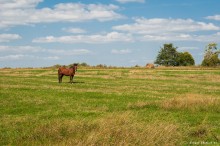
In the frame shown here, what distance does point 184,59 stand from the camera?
12938cm

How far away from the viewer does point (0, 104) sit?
70.2 ft

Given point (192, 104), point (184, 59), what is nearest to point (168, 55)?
point (184, 59)

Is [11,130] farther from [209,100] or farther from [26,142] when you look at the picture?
[209,100]

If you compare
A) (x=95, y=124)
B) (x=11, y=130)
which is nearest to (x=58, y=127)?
(x=95, y=124)

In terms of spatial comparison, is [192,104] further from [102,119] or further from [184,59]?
[184,59]

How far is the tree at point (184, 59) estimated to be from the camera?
424ft

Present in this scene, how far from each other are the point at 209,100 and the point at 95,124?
1068cm

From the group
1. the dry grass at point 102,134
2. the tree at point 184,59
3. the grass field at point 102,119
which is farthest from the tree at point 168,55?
the dry grass at point 102,134

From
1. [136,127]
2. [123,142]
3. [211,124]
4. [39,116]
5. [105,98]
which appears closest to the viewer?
[123,142]

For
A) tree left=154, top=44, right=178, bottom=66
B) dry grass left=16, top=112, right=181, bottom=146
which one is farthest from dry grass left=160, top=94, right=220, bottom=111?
tree left=154, top=44, right=178, bottom=66

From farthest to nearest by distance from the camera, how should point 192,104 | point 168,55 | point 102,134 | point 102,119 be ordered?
point 168,55 → point 192,104 → point 102,119 → point 102,134

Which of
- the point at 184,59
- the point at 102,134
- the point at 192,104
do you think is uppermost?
the point at 184,59

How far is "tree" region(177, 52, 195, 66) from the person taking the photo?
129 meters

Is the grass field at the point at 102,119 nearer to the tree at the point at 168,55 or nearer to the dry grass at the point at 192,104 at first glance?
the dry grass at the point at 192,104
